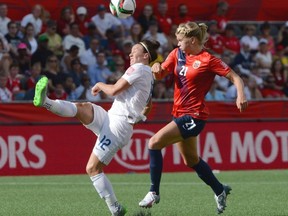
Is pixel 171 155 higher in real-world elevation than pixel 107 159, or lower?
lower

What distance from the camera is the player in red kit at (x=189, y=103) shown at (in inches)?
399

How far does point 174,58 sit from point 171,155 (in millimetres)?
6916

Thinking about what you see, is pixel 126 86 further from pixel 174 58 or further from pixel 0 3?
pixel 0 3

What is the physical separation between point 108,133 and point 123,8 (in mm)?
2743

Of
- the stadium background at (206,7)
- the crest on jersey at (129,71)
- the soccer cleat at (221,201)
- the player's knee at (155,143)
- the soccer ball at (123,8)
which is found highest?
the soccer ball at (123,8)

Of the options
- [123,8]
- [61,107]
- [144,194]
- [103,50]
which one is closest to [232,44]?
[103,50]

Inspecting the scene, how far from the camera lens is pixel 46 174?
16766 mm

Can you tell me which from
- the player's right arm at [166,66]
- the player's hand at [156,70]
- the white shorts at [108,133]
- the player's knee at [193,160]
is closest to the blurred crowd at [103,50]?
the player's right arm at [166,66]

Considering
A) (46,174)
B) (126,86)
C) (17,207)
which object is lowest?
(46,174)

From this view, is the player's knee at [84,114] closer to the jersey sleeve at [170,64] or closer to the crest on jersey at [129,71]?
the crest on jersey at [129,71]

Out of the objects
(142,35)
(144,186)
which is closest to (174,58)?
(144,186)

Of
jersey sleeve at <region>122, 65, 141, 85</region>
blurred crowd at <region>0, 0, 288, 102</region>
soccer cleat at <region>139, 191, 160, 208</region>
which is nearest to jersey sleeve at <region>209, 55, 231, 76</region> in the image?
jersey sleeve at <region>122, 65, 141, 85</region>

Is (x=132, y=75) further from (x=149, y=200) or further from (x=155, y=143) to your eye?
(x=149, y=200)

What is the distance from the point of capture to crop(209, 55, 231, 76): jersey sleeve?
32.9 feet
